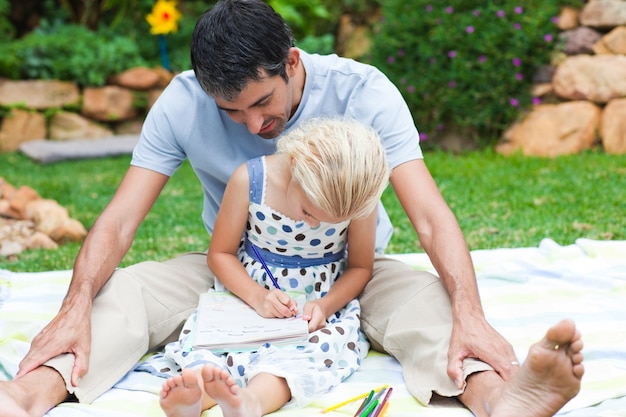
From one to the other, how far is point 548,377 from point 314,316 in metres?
0.83

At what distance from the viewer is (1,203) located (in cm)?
524

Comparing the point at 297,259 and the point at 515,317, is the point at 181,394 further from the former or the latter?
the point at 515,317

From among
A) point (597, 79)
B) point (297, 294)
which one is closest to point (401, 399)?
point (297, 294)

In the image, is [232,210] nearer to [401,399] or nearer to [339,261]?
[339,261]

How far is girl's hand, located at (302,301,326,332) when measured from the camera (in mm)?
2498

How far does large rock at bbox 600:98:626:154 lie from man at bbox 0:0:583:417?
4.19m

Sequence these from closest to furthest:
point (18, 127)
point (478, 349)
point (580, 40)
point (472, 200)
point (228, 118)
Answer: point (478, 349), point (228, 118), point (472, 200), point (580, 40), point (18, 127)

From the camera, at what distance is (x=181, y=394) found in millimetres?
1991

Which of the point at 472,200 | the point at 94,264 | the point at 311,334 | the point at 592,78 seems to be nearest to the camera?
the point at 311,334

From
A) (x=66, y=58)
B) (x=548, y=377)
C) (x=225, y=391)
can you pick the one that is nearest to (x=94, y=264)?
(x=225, y=391)

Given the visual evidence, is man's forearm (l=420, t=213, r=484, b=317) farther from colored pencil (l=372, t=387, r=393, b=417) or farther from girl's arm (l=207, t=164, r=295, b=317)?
girl's arm (l=207, t=164, r=295, b=317)

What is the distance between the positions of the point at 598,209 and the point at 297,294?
3.00m

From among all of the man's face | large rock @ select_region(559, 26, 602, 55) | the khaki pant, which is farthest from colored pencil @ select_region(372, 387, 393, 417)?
large rock @ select_region(559, 26, 602, 55)

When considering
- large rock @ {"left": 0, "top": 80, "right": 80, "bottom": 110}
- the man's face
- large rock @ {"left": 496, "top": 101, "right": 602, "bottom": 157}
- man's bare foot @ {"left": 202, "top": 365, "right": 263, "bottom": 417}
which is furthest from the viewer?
large rock @ {"left": 0, "top": 80, "right": 80, "bottom": 110}
